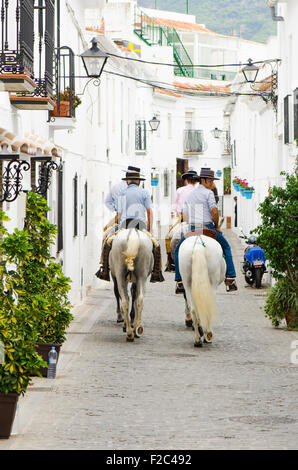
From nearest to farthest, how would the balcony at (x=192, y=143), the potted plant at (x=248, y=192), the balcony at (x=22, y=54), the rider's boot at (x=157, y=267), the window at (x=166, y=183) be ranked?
the balcony at (x=22, y=54)
the rider's boot at (x=157, y=267)
the potted plant at (x=248, y=192)
the window at (x=166, y=183)
the balcony at (x=192, y=143)

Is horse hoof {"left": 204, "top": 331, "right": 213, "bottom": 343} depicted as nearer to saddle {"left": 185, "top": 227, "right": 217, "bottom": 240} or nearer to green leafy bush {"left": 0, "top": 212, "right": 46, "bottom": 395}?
saddle {"left": 185, "top": 227, "right": 217, "bottom": 240}

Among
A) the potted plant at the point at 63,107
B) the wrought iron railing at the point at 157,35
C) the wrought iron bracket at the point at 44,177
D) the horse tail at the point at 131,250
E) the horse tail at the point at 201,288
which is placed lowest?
the horse tail at the point at 201,288

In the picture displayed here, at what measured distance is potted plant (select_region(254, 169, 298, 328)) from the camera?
1430 cm

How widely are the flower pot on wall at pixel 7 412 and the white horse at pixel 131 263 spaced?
18.9 feet

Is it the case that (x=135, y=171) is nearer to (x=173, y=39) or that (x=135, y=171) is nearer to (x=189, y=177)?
(x=189, y=177)

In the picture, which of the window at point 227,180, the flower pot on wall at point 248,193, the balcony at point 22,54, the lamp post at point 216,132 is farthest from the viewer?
the window at point 227,180

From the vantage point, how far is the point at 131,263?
1300 centimetres

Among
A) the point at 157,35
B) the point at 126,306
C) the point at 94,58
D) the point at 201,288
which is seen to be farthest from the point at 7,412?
the point at 157,35

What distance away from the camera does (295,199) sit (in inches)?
571

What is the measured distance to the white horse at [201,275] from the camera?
12344mm

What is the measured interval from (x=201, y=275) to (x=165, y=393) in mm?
3173

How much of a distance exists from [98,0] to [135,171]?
21.2 feet

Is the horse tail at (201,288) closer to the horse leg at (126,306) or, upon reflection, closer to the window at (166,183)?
the horse leg at (126,306)

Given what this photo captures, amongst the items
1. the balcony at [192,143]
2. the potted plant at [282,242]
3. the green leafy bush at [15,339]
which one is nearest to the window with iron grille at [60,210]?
the potted plant at [282,242]
